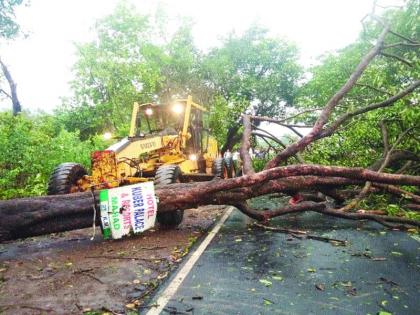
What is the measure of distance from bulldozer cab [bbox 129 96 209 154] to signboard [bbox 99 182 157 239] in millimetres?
4316

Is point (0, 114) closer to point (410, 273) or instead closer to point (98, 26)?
point (98, 26)

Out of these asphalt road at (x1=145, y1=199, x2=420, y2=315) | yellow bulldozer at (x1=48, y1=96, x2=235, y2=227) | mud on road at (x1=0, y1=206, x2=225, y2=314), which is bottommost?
asphalt road at (x1=145, y1=199, x2=420, y2=315)

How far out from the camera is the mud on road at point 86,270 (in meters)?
4.33

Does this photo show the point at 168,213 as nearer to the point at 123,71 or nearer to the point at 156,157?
the point at 156,157


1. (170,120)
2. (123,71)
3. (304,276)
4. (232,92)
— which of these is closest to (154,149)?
(170,120)

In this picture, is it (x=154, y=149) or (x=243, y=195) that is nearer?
(x=243, y=195)

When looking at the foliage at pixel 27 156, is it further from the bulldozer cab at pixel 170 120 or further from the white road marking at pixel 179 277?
the white road marking at pixel 179 277

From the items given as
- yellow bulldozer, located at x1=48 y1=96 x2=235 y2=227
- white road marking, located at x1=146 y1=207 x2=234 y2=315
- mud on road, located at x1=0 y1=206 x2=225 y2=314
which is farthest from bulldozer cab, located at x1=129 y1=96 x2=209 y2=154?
white road marking, located at x1=146 y1=207 x2=234 y2=315

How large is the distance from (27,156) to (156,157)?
488 centimetres

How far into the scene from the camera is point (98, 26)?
2475cm

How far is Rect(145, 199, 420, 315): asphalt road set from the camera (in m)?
4.16

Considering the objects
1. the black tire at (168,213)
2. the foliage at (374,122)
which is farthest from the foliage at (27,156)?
the foliage at (374,122)

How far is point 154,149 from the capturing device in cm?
1048

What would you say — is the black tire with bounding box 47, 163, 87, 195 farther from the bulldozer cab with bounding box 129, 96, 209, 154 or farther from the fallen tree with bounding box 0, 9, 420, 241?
the bulldozer cab with bounding box 129, 96, 209, 154
